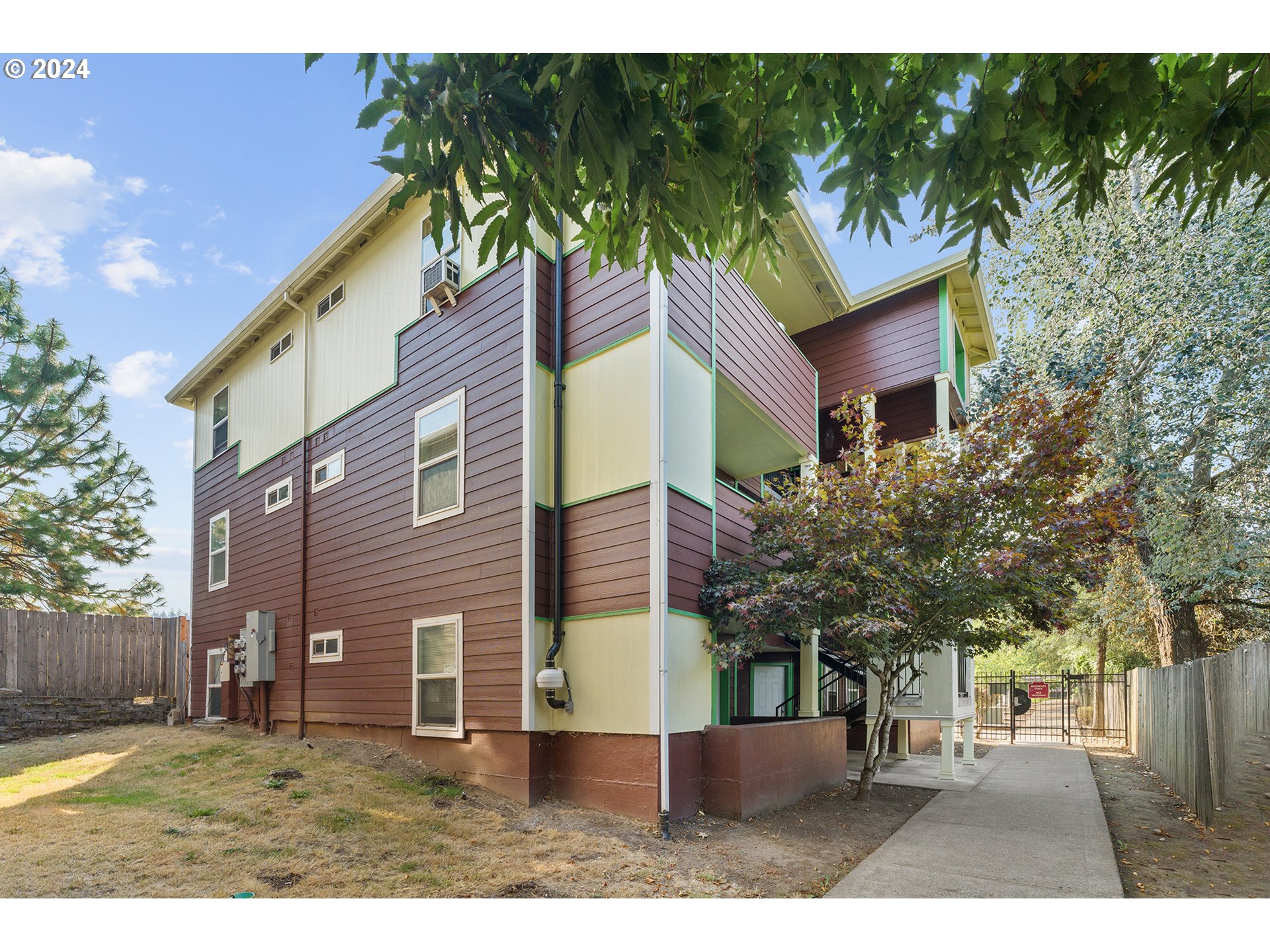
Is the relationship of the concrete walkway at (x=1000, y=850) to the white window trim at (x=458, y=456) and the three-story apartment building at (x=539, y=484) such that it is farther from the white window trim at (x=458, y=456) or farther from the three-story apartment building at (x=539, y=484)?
the white window trim at (x=458, y=456)

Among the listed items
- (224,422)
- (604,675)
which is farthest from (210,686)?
(604,675)

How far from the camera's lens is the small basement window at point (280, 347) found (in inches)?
396

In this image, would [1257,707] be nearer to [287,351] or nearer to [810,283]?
[810,283]

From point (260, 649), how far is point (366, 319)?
13.8 ft

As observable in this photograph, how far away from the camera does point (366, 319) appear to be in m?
8.70

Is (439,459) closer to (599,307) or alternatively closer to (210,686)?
(599,307)

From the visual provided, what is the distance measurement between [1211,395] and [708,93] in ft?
26.1

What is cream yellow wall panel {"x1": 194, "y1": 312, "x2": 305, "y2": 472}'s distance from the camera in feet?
32.1

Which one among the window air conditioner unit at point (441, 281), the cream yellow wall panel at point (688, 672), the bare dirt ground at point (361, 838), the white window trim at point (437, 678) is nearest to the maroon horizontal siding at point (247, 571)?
the bare dirt ground at point (361, 838)

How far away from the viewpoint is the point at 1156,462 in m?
8.77

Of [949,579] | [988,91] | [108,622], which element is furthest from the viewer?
[108,622]

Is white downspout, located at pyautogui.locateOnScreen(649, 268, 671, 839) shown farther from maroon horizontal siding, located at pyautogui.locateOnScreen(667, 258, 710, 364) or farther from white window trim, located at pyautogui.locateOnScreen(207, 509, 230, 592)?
white window trim, located at pyautogui.locateOnScreen(207, 509, 230, 592)

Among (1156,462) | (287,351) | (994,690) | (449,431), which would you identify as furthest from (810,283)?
(994,690)

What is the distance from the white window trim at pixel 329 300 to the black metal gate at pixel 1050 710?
10.5m
